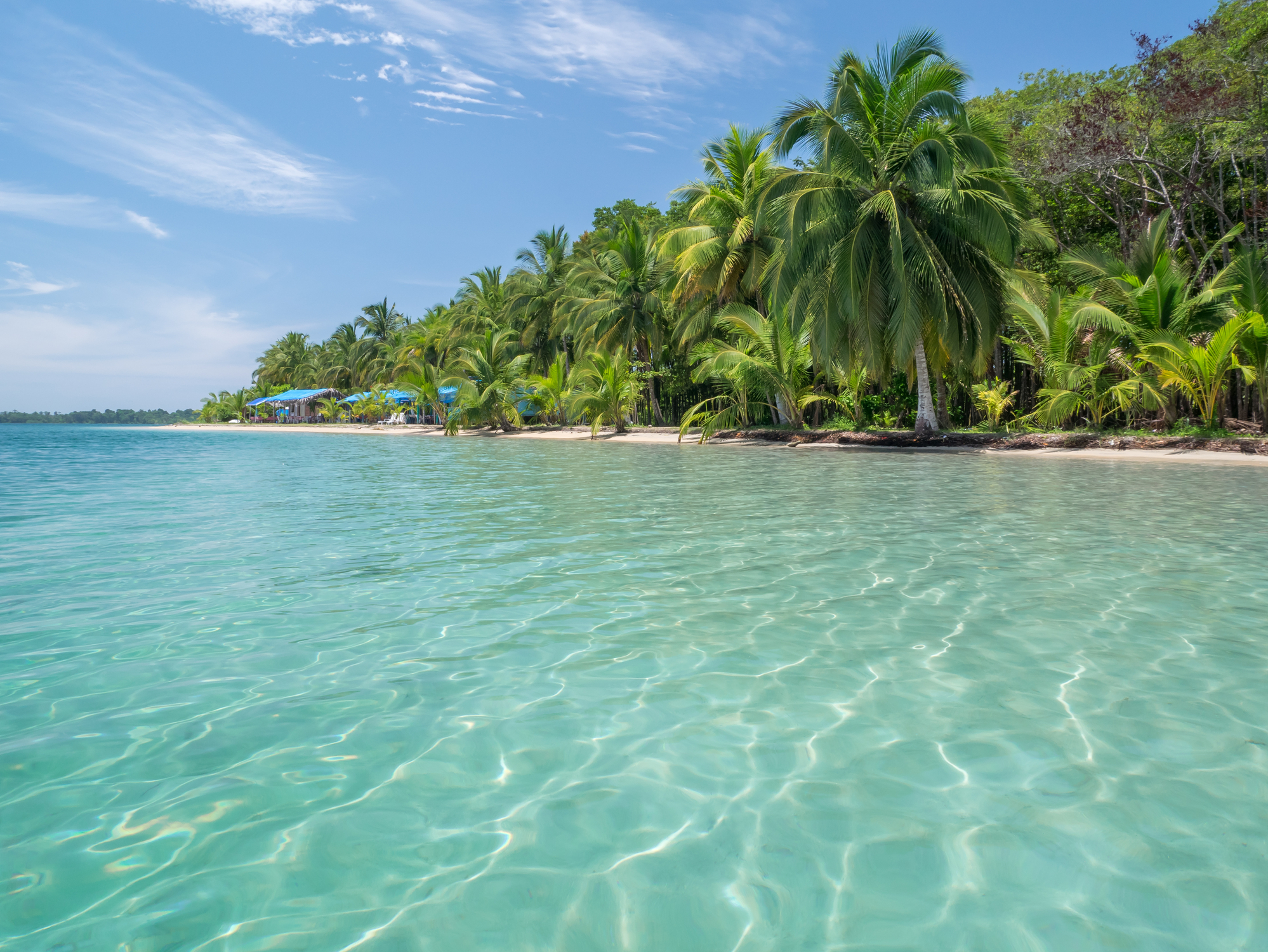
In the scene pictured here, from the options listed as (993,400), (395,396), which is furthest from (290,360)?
(993,400)

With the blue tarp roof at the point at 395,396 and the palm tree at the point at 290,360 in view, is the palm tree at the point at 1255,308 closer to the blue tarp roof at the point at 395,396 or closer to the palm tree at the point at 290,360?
the blue tarp roof at the point at 395,396

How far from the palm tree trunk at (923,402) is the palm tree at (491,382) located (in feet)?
62.4

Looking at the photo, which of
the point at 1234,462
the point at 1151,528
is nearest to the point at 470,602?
the point at 1151,528

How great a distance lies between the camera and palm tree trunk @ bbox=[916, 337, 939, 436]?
715 inches

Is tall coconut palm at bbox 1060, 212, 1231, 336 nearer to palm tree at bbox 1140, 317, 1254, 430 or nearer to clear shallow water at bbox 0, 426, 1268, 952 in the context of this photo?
palm tree at bbox 1140, 317, 1254, 430

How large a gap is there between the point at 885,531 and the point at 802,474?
561cm

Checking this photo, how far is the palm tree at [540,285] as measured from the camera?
3631cm

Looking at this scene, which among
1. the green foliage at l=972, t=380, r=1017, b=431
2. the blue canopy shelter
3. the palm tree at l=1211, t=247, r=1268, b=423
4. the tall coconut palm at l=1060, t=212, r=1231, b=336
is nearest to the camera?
the palm tree at l=1211, t=247, r=1268, b=423

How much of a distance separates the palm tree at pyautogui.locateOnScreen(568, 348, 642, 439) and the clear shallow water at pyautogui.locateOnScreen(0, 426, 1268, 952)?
20982 millimetres

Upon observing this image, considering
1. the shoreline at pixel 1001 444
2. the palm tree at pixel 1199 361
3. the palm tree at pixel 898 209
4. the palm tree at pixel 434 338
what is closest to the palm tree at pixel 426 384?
the palm tree at pixel 434 338

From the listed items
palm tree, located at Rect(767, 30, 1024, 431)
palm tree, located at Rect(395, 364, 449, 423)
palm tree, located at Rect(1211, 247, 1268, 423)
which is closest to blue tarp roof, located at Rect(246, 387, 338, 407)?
palm tree, located at Rect(395, 364, 449, 423)

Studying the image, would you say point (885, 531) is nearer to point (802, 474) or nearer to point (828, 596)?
point (828, 596)

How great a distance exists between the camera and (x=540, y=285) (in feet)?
119

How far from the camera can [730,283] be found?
78.6 ft
